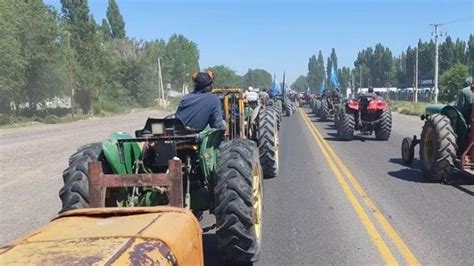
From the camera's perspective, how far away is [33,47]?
38.8 m

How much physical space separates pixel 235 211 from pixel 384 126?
14769 mm

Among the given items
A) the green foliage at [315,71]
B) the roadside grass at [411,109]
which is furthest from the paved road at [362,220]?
the green foliage at [315,71]

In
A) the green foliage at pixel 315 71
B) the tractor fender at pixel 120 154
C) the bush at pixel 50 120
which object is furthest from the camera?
the green foliage at pixel 315 71

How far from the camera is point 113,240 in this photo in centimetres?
296

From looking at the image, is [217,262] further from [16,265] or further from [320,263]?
[16,265]

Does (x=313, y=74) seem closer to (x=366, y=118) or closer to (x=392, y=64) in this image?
(x=392, y=64)

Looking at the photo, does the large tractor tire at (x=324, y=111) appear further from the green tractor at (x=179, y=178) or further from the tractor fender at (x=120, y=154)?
the tractor fender at (x=120, y=154)

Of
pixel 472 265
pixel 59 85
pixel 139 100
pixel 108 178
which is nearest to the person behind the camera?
pixel 108 178

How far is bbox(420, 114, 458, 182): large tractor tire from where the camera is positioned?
9.80 meters

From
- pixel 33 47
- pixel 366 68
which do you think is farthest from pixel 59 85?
pixel 366 68

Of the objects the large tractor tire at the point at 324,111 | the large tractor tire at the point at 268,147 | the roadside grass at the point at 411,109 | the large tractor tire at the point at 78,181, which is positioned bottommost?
the roadside grass at the point at 411,109

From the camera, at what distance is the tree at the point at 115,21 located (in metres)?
89.4

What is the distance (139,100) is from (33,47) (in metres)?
31.3

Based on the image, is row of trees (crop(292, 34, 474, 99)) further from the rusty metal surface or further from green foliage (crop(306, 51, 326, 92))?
the rusty metal surface
